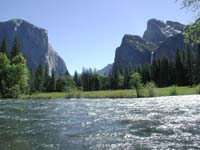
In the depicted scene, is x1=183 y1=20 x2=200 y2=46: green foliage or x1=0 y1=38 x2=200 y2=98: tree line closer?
x1=183 y1=20 x2=200 y2=46: green foliage

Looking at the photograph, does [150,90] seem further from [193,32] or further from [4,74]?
[193,32]

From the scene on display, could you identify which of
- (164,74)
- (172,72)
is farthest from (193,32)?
(164,74)

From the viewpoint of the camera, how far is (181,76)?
142 metres

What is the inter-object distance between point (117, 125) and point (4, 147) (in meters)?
11.8

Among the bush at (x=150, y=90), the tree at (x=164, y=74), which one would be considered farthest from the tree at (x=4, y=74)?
the tree at (x=164, y=74)

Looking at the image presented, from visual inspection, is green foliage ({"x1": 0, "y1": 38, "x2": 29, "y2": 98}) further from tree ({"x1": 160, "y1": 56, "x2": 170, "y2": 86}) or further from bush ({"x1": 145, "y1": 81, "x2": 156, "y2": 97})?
tree ({"x1": 160, "y1": 56, "x2": 170, "y2": 86})

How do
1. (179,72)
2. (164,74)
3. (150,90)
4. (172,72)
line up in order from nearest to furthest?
(150,90) < (179,72) < (172,72) < (164,74)

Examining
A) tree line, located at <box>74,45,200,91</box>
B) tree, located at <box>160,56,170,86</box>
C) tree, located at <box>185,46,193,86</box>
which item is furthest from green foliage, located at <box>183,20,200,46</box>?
tree, located at <box>160,56,170,86</box>

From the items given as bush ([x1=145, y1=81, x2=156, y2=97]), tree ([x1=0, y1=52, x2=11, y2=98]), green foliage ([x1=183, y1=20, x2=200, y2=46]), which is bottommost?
bush ([x1=145, y1=81, x2=156, y2=97])

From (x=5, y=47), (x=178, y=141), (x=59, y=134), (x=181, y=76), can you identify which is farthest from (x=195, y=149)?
(x=181, y=76)

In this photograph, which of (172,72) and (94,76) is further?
(94,76)

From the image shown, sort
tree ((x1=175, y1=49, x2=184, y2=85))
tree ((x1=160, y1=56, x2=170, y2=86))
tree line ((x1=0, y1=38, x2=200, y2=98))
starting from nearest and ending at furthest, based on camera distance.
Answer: tree line ((x1=0, y1=38, x2=200, y2=98)) → tree ((x1=175, y1=49, x2=184, y2=85)) → tree ((x1=160, y1=56, x2=170, y2=86))

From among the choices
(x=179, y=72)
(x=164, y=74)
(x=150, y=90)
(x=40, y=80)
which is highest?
(x=179, y=72)

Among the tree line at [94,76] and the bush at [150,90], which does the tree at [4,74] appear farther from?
the bush at [150,90]
